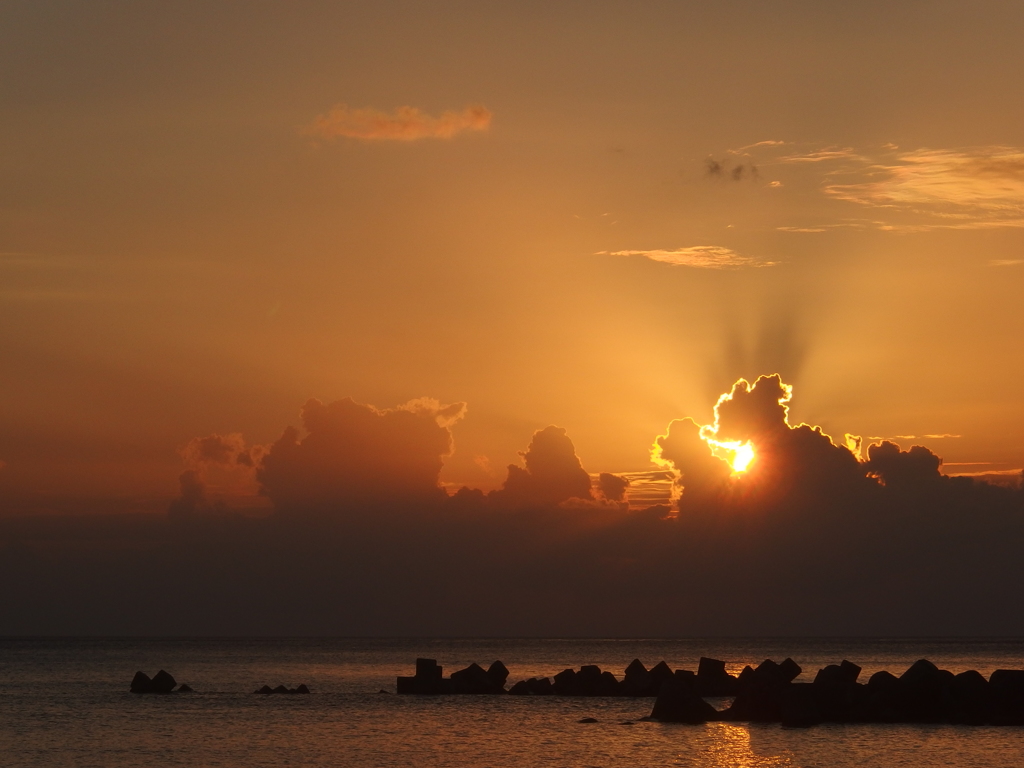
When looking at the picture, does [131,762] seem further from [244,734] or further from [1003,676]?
[1003,676]

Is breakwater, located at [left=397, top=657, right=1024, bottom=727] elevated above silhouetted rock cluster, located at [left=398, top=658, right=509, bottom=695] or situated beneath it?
elevated above

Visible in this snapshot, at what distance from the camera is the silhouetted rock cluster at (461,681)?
91875 mm

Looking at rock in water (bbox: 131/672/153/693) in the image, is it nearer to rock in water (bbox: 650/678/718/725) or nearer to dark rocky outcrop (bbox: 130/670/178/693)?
dark rocky outcrop (bbox: 130/670/178/693)

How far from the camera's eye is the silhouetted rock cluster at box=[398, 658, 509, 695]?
9188 centimetres

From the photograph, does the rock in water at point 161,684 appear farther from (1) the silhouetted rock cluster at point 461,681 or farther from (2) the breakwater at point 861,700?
(2) the breakwater at point 861,700

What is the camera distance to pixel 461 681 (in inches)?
3661

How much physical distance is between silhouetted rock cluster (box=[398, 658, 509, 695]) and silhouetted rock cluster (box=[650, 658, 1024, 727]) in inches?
1002

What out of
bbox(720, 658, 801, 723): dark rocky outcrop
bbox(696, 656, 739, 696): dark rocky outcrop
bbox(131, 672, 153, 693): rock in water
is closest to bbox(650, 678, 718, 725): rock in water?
bbox(720, 658, 801, 723): dark rocky outcrop

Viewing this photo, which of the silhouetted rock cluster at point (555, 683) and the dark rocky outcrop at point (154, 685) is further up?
the silhouetted rock cluster at point (555, 683)

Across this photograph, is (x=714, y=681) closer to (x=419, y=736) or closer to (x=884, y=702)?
(x=884, y=702)

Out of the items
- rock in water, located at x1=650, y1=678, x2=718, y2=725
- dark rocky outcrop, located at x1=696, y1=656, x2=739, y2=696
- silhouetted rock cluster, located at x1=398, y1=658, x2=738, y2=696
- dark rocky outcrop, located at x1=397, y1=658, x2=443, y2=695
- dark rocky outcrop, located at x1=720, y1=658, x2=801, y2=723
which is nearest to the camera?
dark rocky outcrop, located at x1=720, y1=658, x2=801, y2=723

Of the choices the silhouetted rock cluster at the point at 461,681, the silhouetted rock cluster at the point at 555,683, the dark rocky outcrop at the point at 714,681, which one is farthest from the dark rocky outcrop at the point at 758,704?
the silhouetted rock cluster at the point at 461,681

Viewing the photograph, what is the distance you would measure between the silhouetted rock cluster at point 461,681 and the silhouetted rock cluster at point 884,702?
83.5 feet

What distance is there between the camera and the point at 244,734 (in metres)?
67.3
